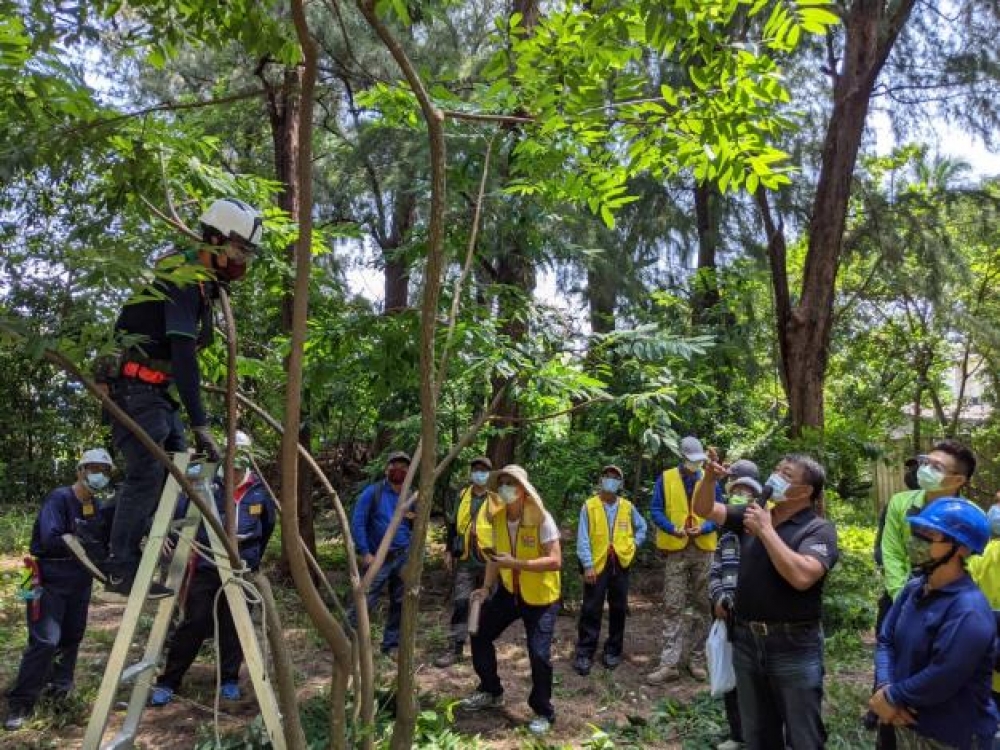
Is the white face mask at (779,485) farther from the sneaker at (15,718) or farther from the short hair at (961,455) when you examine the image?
the sneaker at (15,718)

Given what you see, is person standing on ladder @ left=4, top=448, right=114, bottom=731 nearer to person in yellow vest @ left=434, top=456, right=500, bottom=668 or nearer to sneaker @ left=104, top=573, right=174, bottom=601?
sneaker @ left=104, top=573, right=174, bottom=601

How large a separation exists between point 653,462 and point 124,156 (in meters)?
8.56

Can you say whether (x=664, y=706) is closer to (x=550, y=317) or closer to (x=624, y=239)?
(x=550, y=317)

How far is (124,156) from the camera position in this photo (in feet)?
11.6

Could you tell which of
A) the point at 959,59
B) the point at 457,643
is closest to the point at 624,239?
the point at 959,59

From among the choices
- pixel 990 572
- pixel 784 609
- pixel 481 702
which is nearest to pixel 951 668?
pixel 784 609

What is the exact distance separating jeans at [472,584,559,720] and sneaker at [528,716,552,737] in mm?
73

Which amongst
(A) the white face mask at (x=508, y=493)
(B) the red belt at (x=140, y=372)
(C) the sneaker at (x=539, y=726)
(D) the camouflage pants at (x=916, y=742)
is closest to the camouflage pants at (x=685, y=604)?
(C) the sneaker at (x=539, y=726)

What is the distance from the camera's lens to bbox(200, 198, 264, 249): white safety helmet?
3.18 m

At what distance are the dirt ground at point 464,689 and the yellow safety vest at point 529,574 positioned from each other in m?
0.94

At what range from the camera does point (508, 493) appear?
5918 millimetres

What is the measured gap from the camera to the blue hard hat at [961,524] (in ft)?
10.8

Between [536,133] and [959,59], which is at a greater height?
[959,59]

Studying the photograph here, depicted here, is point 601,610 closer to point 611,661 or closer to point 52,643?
point 611,661
